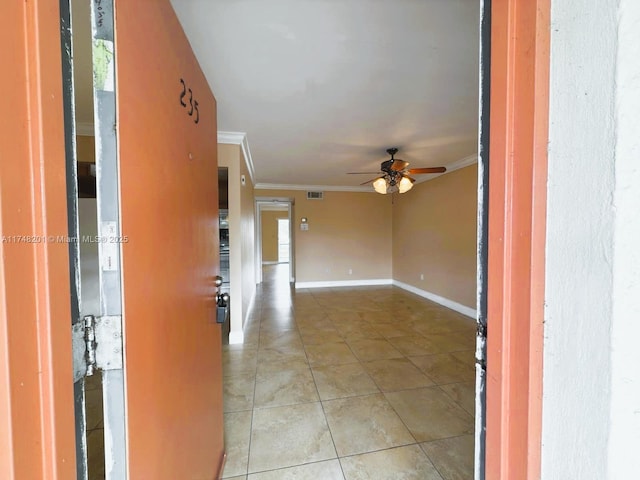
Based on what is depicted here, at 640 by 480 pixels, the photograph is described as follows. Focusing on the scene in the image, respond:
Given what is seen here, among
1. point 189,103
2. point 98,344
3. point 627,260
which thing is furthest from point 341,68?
point 98,344

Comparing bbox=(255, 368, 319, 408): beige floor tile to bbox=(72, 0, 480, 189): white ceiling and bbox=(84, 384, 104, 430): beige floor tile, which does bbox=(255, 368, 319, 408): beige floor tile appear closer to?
bbox=(84, 384, 104, 430): beige floor tile

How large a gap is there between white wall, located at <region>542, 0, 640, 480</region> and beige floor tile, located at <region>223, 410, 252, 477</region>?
1549mm

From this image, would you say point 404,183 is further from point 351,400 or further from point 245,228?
point 351,400

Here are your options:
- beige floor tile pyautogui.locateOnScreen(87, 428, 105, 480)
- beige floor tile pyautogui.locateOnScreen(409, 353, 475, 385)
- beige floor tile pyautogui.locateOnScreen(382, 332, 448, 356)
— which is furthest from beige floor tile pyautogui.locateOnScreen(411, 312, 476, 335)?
beige floor tile pyautogui.locateOnScreen(87, 428, 105, 480)

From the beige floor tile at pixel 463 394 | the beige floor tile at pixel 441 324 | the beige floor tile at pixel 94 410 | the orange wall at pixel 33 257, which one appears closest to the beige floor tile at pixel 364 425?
the beige floor tile at pixel 463 394

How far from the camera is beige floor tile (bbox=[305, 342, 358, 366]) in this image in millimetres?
2586

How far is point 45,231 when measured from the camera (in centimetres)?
43

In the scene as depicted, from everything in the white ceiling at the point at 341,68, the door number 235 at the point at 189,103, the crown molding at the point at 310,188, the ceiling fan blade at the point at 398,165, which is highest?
the white ceiling at the point at 341,68

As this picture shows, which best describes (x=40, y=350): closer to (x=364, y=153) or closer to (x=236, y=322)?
(x=236, y=322)

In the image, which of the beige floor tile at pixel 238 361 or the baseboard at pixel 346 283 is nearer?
the beige floor tile at pixel 238 361

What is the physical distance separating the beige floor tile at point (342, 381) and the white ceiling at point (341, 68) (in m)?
2.45

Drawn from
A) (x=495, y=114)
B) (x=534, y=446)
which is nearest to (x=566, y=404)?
(x=534, y=446)

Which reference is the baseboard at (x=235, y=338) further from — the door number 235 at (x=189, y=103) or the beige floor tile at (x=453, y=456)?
the door number 235 at (x=189, y=103)

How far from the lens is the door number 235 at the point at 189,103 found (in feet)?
3.03
